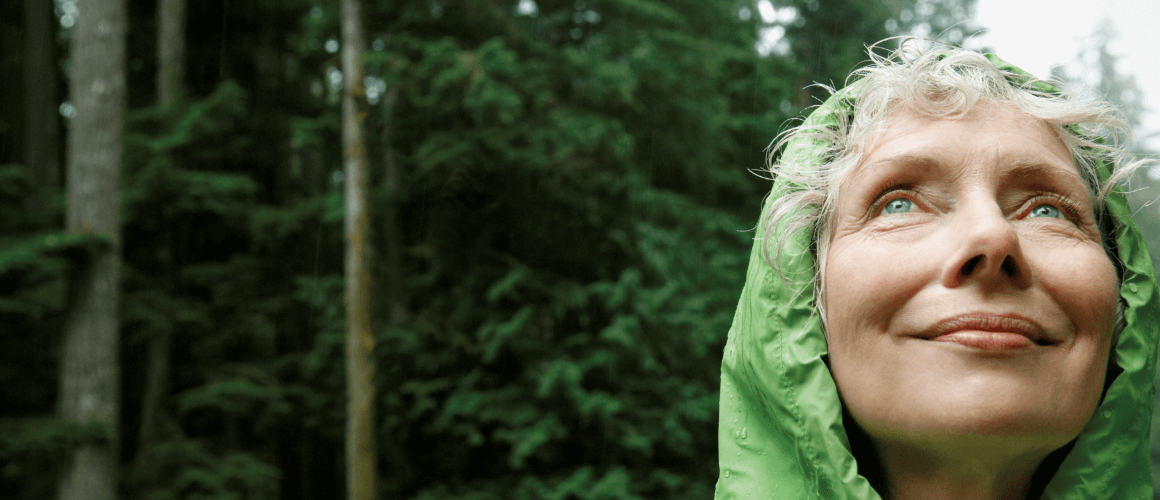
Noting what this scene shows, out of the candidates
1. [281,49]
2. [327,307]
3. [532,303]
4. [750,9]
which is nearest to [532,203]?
[532,303]

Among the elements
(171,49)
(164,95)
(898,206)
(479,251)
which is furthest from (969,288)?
(171,49)

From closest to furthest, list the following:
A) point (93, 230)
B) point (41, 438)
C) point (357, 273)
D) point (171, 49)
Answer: point (41, 438)
point (93, 230)
point (357, 273)
point (171, 49)

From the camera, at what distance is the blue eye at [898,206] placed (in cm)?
108

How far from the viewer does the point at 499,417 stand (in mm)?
5434

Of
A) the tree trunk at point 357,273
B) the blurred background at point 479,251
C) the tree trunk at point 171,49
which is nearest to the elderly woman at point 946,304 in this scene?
Result: the blurred background at point 479,251

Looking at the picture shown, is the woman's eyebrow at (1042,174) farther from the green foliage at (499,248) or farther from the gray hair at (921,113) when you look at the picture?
the green foliage at (499,248)

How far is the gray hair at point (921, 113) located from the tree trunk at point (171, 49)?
891cm

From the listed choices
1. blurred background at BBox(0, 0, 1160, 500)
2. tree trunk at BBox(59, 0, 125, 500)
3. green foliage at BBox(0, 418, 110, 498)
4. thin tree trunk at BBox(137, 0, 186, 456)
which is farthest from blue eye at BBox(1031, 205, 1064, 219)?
thin tree trunk at BBox(137, 0, 186, 456)

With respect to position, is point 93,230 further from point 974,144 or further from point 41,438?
point 974,144

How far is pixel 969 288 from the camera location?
3.19 feet

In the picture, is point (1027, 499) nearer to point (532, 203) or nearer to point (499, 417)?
point (499, 417)

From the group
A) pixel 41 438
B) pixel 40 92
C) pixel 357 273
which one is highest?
pixel 40 92

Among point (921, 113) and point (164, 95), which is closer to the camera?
point (921, 113)

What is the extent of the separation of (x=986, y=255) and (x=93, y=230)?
268 inches
